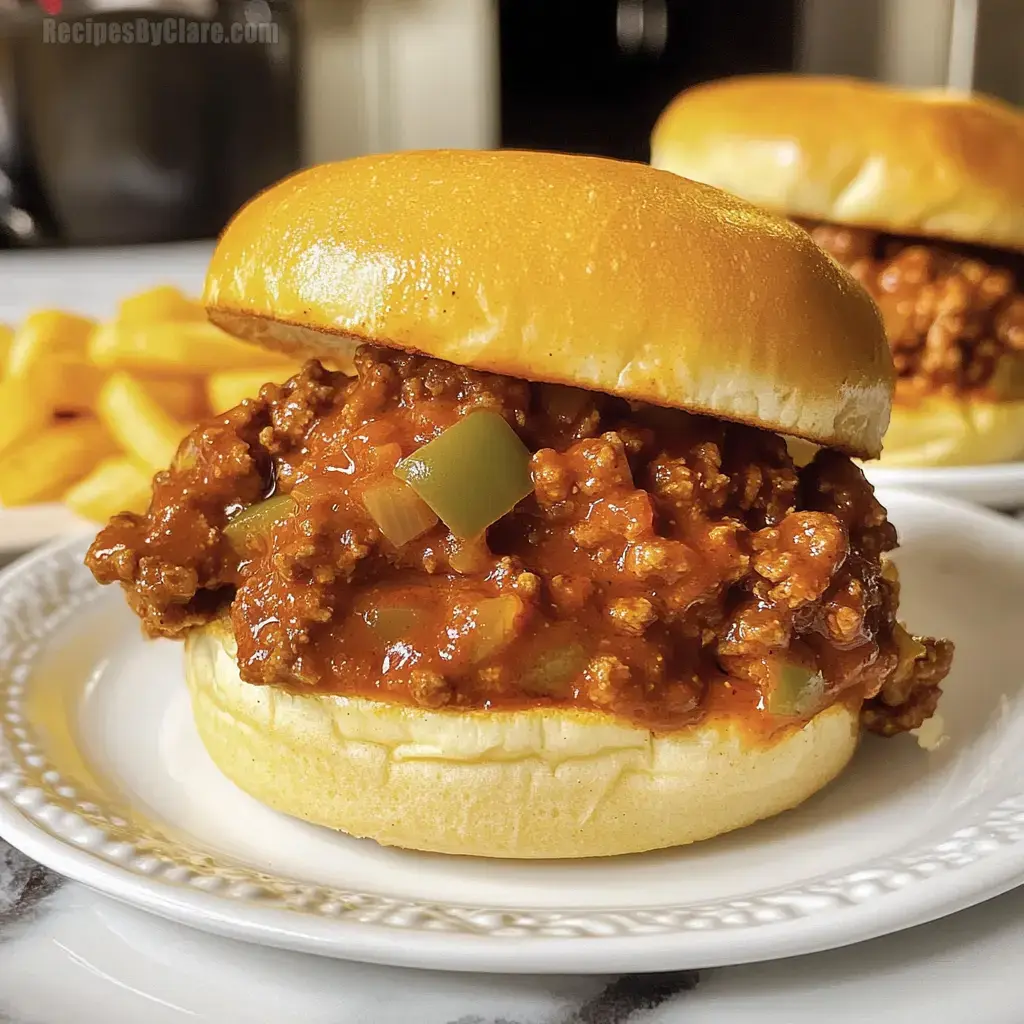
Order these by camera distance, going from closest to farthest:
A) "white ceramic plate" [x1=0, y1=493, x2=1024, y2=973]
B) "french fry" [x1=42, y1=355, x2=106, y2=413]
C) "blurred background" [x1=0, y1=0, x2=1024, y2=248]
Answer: "white ceramic plate" [x1=0, y1=493, x2=1024, y2=973] → "french fry" [x1=42, y1=355, x2=106, y2=413] → "blurred background" [x1=0, y1=0, x2=1024, y2=248]

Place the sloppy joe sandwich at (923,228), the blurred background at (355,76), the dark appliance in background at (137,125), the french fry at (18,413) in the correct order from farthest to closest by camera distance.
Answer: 1. the blurred background at (355,76)
2. the dark appliance in background at (137,125)
3. the sloppy joe sandwich at (923,228)
4. the french fry at (18,413)

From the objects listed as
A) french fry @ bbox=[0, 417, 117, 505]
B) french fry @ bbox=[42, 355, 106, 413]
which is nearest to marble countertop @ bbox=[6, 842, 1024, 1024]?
french fry @ bbox=[0, 417, 117, 505]

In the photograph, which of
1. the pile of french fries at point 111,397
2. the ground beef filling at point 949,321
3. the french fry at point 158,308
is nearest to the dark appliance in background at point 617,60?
the ground beef filling at point 949,321

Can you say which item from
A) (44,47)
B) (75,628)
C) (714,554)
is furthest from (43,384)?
(44,47)

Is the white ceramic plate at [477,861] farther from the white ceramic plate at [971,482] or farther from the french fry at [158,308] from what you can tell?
the french fry at [158,308]

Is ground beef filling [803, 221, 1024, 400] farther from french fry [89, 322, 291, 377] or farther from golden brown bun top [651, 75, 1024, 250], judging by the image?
french fry [89, 322, 291, 377]

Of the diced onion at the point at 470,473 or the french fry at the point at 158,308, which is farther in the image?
the french fry at the point at 158,308

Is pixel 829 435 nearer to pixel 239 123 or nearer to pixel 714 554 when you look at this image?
pixel 714 554

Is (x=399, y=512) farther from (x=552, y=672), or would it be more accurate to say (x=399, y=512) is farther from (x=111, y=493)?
(x=111, y=493)
